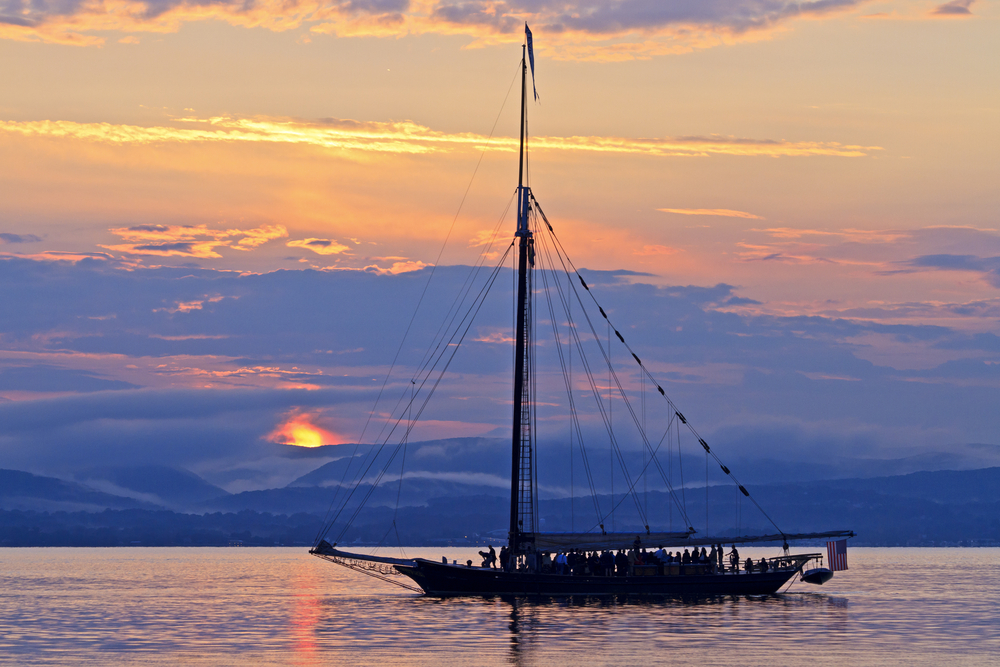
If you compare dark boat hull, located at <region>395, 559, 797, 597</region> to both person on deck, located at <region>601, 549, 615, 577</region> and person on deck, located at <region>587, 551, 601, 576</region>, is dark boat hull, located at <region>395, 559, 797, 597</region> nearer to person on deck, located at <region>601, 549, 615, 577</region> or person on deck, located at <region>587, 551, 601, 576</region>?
person on deck, located at <region>601, 549, 615, 577</region>

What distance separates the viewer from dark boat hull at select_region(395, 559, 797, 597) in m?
82.6

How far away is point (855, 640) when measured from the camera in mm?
64250

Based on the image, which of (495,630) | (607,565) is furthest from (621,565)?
(495,630)

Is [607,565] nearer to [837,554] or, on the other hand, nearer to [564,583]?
[564,583]

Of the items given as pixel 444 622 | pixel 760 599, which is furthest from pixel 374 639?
pixel 760 599

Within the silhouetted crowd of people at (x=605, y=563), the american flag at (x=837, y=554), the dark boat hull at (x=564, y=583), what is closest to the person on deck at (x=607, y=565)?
the silhouetted crowd of people at (x=605, y=563)

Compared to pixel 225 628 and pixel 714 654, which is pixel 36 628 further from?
pixel 714 654

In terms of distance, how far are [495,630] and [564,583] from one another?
653 inches

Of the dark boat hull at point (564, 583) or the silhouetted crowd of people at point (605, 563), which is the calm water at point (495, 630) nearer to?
the dark boat hull at point (564, 583)

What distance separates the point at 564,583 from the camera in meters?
83.7

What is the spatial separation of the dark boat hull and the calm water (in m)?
1.01

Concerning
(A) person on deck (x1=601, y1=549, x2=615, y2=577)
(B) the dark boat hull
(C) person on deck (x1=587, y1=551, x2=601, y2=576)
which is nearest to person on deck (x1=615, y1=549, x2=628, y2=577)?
(A) person on deck (x1=601, y1=549, x2=615, y2=577)

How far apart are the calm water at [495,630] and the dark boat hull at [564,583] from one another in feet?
3.30

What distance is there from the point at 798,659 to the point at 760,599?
127 feet
